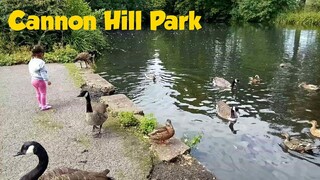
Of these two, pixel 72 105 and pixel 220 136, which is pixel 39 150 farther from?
pixel 220 136

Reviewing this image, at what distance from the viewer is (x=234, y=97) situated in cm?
1287

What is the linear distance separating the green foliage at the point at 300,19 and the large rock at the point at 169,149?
135 feet

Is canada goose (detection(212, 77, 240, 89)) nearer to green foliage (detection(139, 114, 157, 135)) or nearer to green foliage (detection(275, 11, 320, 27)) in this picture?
green foliage (detection(139, 114, 157, 135))

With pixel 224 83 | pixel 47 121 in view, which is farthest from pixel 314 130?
pixel 47 121

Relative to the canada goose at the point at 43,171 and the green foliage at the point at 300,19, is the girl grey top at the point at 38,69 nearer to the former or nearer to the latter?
the canada goose at the point at 43,171

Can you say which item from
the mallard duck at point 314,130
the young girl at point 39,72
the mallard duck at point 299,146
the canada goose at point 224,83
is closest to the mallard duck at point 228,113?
the mallard duck at point 314,130

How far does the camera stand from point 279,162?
7699 mm

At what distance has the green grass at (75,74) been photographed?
1228cm

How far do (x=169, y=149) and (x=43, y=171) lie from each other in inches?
101

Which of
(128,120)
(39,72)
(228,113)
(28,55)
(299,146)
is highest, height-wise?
(39,72)

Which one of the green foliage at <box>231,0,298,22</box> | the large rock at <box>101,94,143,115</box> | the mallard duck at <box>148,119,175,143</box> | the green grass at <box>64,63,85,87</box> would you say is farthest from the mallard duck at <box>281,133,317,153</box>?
the green foliage at <box>231,0,298,22</box>

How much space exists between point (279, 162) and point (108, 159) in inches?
152

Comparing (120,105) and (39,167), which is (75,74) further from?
(39,167)

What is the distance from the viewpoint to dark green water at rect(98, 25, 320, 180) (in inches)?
305
